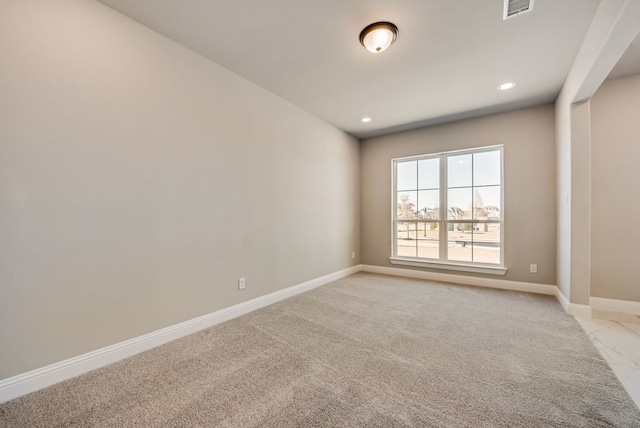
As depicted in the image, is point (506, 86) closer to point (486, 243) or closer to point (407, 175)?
point (407, 175)

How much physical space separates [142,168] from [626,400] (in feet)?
11.7

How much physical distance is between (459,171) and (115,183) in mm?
4489

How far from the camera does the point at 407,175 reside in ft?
15.7

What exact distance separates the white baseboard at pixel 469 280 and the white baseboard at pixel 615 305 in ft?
1.52

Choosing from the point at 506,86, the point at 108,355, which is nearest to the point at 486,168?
the point at 506,86

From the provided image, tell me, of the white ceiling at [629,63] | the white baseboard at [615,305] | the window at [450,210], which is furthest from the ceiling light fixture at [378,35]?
the white baseboard at [615,305]

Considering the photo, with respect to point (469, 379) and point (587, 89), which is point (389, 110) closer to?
point (587, 89)

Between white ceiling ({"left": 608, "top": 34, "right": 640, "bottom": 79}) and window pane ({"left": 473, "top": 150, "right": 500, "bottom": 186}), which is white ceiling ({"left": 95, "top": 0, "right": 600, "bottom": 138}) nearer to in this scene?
white ceiling ({"left": 608, "top": 34, "right": 640, "bottom": 79})

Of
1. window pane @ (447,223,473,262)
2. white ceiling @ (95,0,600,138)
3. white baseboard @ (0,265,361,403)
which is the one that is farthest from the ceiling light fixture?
window pane @ (447,223,473,262)

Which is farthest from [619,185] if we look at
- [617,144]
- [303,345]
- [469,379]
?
[303,345]

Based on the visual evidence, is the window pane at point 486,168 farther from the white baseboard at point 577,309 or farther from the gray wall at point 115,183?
the gray wall at point 115,183

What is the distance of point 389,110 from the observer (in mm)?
3781

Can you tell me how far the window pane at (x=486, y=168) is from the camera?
13.1ft

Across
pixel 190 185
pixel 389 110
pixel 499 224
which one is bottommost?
pixel 499 224
